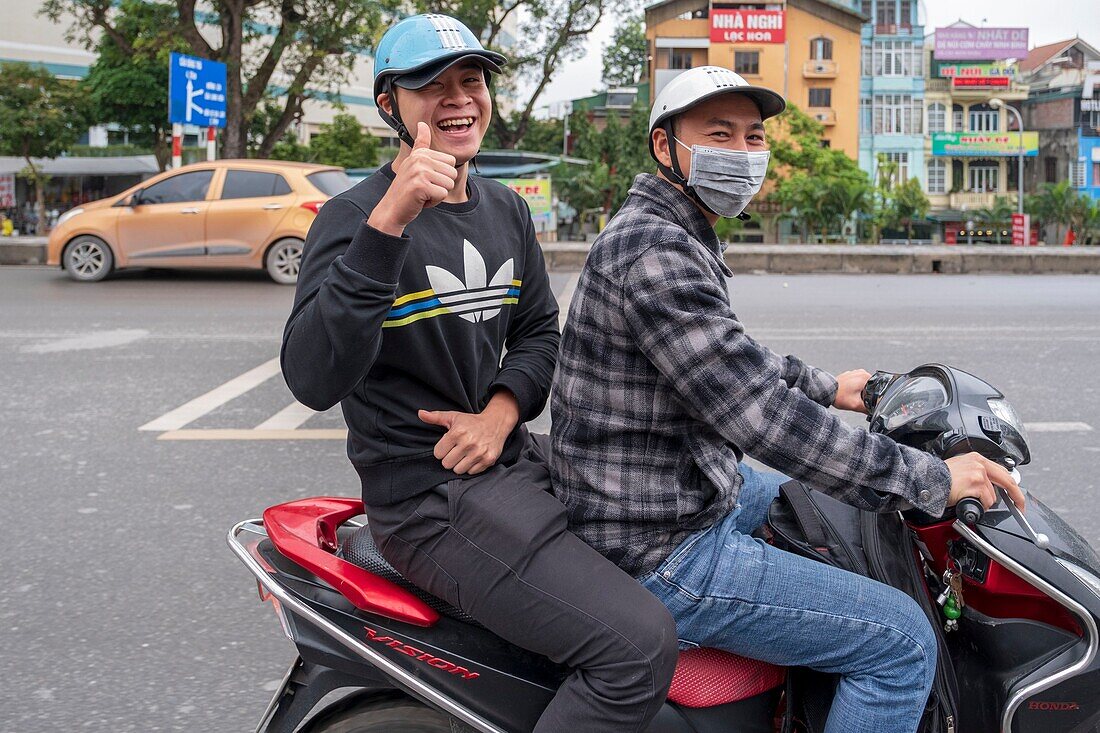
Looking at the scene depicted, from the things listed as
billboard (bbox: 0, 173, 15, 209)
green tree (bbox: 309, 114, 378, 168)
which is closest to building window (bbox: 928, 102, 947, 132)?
green tree (bbox: 309, 114, 378, 168)

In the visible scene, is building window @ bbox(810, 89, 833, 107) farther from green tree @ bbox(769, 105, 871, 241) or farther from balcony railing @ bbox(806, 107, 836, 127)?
green tree @ bbox(769, 105, 871, 241)

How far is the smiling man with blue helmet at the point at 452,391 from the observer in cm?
190

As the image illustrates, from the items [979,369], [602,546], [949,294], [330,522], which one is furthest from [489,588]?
[949,294]

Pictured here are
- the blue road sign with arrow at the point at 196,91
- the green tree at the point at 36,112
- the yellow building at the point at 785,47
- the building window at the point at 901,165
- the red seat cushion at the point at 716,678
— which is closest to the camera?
the red seat cushion at the point at 716,678

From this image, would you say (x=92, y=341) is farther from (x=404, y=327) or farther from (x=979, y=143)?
(x=979, y=143)

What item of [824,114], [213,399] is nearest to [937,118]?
[824,114]

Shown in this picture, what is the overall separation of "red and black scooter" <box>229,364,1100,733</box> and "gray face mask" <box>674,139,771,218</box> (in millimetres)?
507

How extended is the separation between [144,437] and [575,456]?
4279 millimetres

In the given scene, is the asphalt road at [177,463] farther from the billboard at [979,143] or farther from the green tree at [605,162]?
the billboard at [979,143]

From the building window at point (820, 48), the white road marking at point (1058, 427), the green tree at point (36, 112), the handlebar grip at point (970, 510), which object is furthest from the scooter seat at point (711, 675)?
the building window at point (820, 48)

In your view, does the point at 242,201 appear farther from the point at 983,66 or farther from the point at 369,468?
the point at 983,66

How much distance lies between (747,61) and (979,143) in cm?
1295

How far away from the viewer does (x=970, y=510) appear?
1.89 metres

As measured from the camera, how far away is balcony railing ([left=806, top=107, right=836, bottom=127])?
5747 cm
